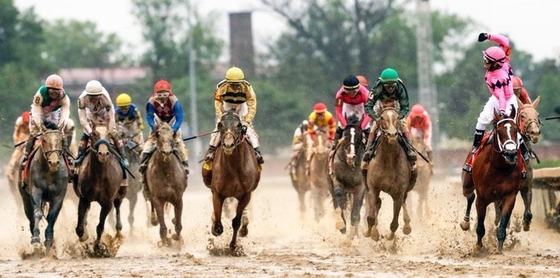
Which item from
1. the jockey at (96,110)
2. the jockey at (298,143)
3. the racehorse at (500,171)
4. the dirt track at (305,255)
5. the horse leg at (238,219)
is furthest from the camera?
the jockey at (298,143)

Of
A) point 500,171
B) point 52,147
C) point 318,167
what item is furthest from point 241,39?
point 500,171

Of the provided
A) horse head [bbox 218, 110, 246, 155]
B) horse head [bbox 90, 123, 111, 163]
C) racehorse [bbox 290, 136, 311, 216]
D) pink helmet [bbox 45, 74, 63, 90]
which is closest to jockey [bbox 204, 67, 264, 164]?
horse head [bbox 218, 110, 246, 155]

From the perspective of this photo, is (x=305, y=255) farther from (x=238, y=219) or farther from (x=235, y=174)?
(x=235, y=174)

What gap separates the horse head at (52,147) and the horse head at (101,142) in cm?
75

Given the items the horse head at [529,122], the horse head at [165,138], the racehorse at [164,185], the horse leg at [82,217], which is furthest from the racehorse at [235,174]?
the horse head at [529,122]

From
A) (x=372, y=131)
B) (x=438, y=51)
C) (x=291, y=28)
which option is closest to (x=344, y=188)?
(x=372, y=131)

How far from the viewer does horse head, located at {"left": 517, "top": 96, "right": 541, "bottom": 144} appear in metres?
16.2

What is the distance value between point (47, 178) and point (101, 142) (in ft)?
3.04

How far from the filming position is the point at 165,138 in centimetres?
1859

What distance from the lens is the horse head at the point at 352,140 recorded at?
19.3 meters

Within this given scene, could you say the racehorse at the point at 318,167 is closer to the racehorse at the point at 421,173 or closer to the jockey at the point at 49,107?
the racehorse at the point at 421,173

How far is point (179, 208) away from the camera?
Result: 760 inches

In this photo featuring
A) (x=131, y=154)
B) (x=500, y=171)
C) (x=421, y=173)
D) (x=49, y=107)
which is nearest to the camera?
(x=500, y=171)

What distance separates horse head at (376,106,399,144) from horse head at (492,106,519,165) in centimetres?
141
